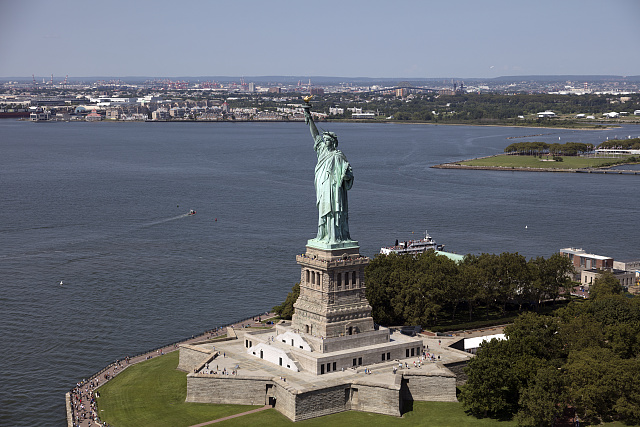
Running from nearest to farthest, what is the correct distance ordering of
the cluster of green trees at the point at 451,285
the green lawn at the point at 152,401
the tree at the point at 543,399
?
1. the tree at the point at 543,399
2. the green lawn at the point at 152,401
3. the cluster of green trees at the point at 451,285

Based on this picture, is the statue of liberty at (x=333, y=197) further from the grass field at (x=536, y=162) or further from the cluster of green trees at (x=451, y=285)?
the grass field at (x=536, y=162)

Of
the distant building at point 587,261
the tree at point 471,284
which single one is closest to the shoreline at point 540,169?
the distant building at point 587,261

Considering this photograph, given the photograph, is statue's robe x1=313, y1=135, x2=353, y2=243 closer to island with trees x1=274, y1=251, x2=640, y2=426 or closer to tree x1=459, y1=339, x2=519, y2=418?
island with trees x1=274, y1=251, x2=640, y2=426

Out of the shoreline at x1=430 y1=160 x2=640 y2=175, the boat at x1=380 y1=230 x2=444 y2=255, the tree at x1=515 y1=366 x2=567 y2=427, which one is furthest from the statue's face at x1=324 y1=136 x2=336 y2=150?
the shoreline at x1=430 y1=160 x2=640 y2=175

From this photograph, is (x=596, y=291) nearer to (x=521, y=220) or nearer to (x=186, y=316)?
(x=186, y=316)

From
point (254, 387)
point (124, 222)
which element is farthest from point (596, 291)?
point (124, 222)

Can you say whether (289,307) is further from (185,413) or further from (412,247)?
(412,247)
